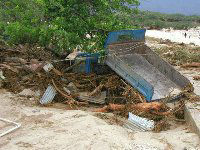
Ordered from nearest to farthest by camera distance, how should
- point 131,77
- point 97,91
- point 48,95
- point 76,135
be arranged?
point 76,135
point 131,77
point 48,95
point 97,91

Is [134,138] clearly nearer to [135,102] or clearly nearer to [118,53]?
[135,102]

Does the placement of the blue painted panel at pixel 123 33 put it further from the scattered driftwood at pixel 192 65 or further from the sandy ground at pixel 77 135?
the scattered driftwood at pixel 192 65

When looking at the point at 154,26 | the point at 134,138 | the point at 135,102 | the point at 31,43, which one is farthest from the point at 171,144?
the point at 154,26

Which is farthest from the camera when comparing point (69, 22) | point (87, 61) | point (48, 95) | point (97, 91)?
point (69, 22)

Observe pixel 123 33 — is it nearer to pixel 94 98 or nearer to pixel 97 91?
pixel 97 91

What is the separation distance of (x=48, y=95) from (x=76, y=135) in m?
2.78

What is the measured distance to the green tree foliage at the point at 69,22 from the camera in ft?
35.0

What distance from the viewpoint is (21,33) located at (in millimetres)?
11258

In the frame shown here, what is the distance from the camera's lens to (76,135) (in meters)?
7.38

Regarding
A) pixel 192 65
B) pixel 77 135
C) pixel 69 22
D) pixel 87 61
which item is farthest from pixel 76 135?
pixel 192 65

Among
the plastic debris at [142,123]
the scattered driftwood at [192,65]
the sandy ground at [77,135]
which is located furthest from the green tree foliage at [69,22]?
the scattered driftwood at [192,65]

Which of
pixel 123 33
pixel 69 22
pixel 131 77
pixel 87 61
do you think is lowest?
pixel 131 77

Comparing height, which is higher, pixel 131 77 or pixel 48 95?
pixel 131 77

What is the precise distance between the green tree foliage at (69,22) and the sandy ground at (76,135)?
2638mm
